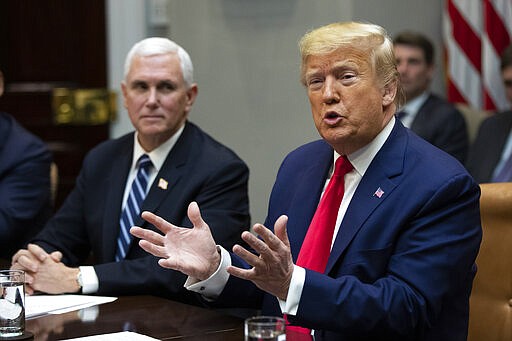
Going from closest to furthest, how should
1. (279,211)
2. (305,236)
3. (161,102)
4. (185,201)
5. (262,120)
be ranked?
1. (305,236)
2. (279,211)
3. (185,201)
4. (161,102)
5. (262,120)

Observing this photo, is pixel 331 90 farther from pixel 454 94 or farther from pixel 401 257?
pixel 454 94

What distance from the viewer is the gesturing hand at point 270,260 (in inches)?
86.7

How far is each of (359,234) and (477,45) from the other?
3.25 metres

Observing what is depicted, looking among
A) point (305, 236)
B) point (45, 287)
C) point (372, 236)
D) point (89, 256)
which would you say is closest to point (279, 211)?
point (305, 236)

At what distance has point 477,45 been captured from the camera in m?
5.50

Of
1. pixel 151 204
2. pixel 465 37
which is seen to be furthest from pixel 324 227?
pixel 465 37

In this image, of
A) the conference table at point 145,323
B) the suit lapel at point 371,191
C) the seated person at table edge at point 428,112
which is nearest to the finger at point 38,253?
the conference table at point 145,323

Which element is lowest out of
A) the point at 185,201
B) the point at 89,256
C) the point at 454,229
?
the point at 89,256

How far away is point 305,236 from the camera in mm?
2699

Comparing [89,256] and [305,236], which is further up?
[305,236]

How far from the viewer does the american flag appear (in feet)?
17.4

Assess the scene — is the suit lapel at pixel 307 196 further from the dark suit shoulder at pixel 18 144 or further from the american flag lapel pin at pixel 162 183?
the dark suit shoulder at pixel 18 144

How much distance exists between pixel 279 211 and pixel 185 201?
57 centimetres

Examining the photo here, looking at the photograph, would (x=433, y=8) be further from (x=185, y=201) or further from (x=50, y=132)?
(x=185, y=201)
